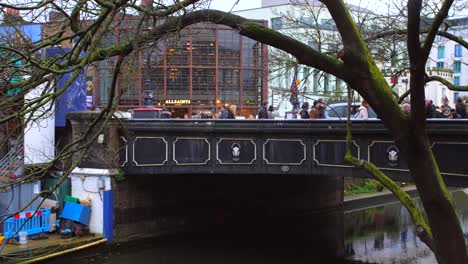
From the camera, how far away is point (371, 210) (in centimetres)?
2761

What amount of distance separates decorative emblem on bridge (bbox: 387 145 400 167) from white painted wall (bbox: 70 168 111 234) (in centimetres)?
911

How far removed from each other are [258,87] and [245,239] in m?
40.8

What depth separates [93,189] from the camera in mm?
18266

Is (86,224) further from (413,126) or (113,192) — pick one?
(413,126)

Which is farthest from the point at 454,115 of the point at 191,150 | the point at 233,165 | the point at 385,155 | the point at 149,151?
the point at 149,151

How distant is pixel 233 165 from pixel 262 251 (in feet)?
14.0

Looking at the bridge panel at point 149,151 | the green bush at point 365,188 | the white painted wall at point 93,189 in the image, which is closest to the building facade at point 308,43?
the bridge panel at point 149,151

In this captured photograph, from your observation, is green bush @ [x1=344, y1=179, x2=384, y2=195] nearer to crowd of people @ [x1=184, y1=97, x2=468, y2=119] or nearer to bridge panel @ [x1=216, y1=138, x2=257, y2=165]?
crowd of people @ [x1=184, y1=97, x2=468, y2=119]

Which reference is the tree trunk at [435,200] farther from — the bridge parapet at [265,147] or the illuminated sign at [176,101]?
the illuminated sign at [176,101]

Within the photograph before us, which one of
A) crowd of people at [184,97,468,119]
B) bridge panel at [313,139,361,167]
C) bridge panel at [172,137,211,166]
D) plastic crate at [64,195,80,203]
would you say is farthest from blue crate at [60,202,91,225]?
bridge panel at [313,139,361,167]

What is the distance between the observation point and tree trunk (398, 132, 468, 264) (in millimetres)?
4352

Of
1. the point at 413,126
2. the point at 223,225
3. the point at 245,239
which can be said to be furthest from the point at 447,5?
the point at 223,225

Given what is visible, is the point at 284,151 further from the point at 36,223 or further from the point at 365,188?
the point at 365,188

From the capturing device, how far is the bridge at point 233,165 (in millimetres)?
14008
